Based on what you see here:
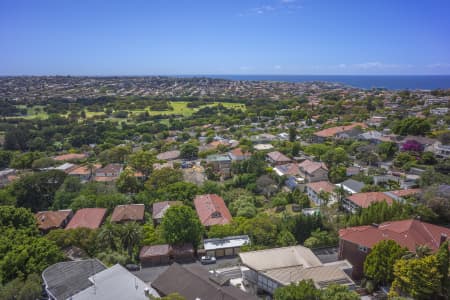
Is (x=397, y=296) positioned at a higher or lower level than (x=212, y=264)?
higher

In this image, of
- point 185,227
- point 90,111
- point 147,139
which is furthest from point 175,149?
point 90,111

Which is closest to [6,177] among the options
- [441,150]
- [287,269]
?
[287,269]

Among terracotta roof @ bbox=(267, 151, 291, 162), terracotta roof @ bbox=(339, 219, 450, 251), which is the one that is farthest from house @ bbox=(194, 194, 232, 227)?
terracotta roof @ bbox=(267, 151, 291, 162)

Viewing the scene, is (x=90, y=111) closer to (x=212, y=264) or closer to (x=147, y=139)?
(x=147, y=139)

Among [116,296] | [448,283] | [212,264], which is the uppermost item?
[448,283]

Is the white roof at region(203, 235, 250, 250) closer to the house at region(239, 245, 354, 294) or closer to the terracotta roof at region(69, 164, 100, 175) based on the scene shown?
the house at region(239, 245, 354, 294)

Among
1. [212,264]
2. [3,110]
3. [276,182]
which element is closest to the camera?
[212,264]

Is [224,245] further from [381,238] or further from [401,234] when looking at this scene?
[401,234]
